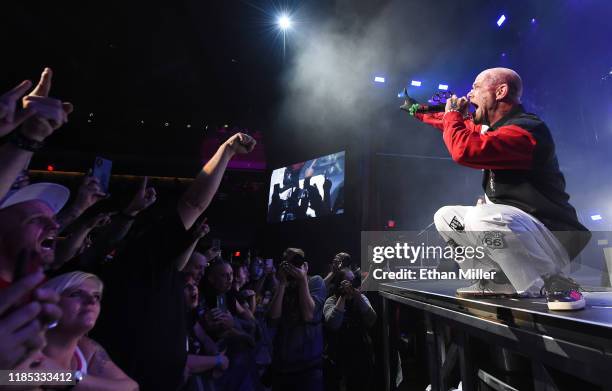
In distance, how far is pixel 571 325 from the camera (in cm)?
86

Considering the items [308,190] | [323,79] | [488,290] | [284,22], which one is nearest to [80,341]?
[488,290]

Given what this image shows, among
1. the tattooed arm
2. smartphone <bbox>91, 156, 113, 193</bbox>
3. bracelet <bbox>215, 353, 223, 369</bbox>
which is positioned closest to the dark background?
smartphone <bbox>91, 156, 113, 193</bbox>

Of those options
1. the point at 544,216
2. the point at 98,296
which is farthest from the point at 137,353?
the point at 544,216

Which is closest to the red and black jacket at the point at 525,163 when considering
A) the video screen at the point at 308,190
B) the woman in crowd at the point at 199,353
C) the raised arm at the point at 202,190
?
the raised arm at the point at 202,190

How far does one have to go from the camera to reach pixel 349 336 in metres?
2.92

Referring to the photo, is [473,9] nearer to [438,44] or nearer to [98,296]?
[438,44]

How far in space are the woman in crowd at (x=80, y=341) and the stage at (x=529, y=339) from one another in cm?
129

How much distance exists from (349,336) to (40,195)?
249cm

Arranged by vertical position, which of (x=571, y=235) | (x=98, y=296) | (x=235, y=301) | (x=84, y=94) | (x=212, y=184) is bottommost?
(x=235, y=301)

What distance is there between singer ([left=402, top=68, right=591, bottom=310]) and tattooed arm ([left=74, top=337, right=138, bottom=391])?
1.45 m

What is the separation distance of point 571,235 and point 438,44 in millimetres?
4492

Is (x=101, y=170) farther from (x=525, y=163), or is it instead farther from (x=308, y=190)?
(x=308, y=190)

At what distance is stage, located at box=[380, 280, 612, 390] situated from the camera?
0.82 metres

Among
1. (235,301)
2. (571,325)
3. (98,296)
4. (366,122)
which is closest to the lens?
(571,325)
